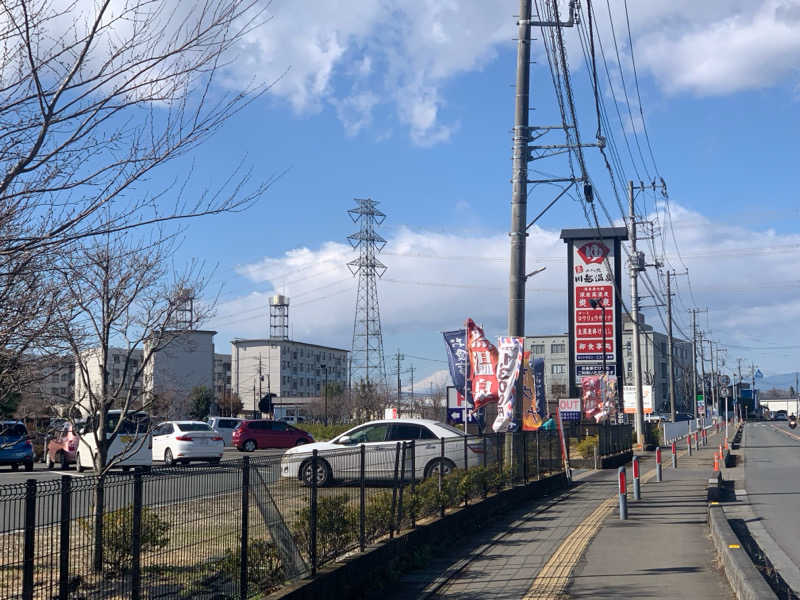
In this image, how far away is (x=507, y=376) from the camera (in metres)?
19.4

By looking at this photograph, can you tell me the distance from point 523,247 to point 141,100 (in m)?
13.4

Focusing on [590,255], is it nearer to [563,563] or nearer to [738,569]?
[563,563]

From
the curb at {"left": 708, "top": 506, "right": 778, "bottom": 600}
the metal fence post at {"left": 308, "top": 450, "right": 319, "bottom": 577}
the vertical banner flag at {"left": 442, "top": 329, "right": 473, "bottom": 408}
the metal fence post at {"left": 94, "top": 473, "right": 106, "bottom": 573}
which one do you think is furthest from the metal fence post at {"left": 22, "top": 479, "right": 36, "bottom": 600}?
the vertical banner flag at {"left": 442, "top": 329, "right": 473, "bottom": 408}

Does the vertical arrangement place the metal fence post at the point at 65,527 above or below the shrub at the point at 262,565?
above

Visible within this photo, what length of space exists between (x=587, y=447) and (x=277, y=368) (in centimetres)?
8154

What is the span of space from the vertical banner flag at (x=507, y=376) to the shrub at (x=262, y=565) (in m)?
11.6

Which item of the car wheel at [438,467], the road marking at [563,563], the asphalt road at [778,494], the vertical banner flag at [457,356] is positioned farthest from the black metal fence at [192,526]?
the vertical banner flag at [457,356]

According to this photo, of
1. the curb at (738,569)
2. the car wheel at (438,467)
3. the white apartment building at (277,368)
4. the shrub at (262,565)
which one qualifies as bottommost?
the curb at (738,569)

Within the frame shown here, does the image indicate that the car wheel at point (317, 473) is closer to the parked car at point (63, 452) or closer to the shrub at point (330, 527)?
the shrub at point (330, 527)

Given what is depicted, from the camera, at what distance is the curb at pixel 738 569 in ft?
25.7

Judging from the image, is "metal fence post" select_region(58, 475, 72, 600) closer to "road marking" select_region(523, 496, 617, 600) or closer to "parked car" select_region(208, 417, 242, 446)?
"road marking" select_region(523, 496, 617, 600)

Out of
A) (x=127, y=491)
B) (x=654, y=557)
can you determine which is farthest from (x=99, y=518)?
(x=654, y=557)

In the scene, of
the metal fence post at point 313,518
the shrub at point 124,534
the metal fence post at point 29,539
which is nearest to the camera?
the metal fence post at point 29,539

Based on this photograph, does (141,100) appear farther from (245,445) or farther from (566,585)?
(245,445)
